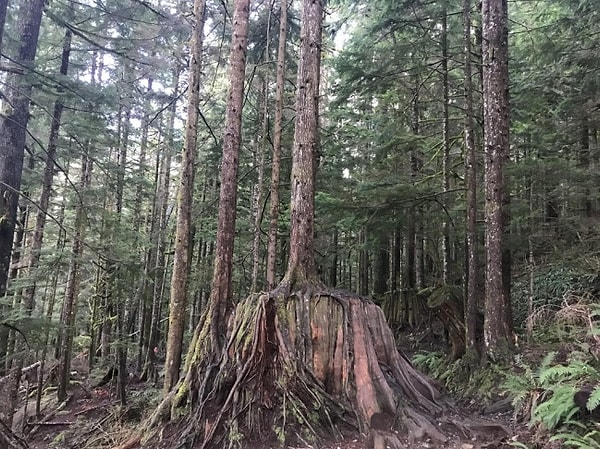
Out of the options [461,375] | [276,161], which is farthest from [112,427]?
[276,161]

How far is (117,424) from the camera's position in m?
9.52

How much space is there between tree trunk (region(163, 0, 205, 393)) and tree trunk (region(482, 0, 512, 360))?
20.0ft

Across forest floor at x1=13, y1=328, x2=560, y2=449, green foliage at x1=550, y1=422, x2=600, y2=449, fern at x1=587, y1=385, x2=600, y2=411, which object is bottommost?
forest floor at x1=13, y1=328, x2=560, y2=449

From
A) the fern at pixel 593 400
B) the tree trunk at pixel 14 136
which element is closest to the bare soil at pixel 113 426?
the fern at pixel 593 400

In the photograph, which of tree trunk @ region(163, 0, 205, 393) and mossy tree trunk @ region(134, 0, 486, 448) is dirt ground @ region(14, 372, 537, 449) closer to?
mossy tree trunk @ region(134, 0, 486, 448)

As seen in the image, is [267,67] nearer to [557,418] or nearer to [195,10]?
[195,10]

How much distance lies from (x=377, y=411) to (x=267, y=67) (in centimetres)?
1259

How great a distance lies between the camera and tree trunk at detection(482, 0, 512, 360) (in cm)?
859

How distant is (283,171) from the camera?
55.3 ft

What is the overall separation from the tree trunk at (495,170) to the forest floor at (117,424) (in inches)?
57.2

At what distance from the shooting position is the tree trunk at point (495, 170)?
338 inches

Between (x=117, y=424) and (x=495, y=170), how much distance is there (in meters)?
9.58

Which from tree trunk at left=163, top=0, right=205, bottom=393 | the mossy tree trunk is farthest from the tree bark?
tree trunk at left=163, top=0, right=205, bottom=393

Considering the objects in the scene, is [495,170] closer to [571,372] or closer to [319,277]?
[319,277]
